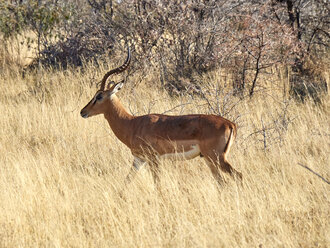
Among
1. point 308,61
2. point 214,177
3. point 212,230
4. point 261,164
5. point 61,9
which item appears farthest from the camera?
point 61,9

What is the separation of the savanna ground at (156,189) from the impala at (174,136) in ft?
0.63

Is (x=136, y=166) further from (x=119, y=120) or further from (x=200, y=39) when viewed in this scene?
(x=200, y=39)

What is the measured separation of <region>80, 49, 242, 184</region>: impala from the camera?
5.18 metres

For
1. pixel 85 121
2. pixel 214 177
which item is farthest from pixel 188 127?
pixel 85 121

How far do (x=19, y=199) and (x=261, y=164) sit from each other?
→ 2.53m

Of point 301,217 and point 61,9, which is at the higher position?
point 61,9

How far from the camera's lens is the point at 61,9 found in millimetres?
12266

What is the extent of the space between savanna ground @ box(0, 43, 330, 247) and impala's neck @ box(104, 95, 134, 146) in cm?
36

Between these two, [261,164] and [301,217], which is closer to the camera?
[301,217]

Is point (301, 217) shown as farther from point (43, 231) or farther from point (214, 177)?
point (43, 231)

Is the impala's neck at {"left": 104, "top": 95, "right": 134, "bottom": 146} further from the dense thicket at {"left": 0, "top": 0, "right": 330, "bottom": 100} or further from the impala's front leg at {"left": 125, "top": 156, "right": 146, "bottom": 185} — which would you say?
the dense thicket at {"left": 0, "top": 0, "right": 330, "bottom": 100}

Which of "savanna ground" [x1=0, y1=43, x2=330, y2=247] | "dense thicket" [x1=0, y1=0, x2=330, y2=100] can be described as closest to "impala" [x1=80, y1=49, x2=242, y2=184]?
"savanna ground" [x1=0, y1=43, x2=330, y2=247]

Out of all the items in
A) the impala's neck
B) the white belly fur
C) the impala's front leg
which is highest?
the impala's neck

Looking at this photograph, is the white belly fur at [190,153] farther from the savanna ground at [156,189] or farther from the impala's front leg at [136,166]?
the impala's front leg at [136,166]
